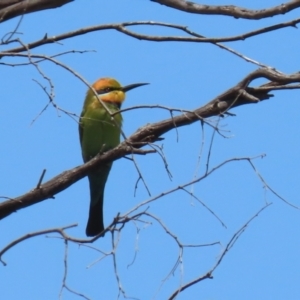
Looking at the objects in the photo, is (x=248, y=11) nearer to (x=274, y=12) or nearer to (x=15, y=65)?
(x=274, y=12)

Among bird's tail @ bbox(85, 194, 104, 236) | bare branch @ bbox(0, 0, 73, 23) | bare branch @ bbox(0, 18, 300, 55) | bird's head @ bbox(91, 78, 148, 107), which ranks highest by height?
bird's head @ bbox(91, 78, 148, 107)

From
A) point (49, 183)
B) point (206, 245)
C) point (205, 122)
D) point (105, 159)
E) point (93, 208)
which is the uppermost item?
point (93, 208)

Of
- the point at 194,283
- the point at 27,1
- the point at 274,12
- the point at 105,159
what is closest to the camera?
the point at 194,283

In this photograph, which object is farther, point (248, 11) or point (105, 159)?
point (105, 159)

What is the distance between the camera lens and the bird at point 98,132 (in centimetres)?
545

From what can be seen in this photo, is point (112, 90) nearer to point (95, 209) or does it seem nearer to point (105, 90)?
point (105, 90)

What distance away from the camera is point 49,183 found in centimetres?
375

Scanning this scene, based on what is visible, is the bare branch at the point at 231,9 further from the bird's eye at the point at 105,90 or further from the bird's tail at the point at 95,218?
the bird's tail at the point at 95,218

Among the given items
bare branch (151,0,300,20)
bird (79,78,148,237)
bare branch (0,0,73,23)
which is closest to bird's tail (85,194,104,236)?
bird (79,78,148,237)

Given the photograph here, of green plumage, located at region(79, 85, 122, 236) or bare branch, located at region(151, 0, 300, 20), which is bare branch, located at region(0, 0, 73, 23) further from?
green plumage, located at region(79, 85, 122, 236)

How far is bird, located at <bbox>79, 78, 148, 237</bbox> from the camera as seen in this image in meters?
5.45

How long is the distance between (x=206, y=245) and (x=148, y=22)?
2.77 ft

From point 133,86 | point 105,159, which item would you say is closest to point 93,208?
point 133,86

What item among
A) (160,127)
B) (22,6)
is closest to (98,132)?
(160,127)
